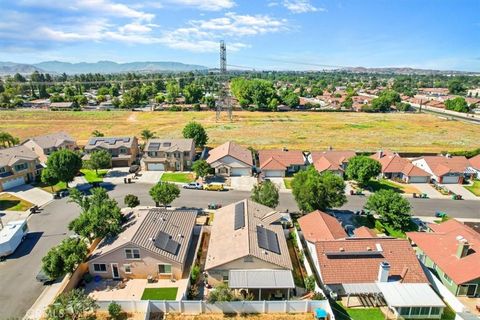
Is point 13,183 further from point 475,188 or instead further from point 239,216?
point 475,188

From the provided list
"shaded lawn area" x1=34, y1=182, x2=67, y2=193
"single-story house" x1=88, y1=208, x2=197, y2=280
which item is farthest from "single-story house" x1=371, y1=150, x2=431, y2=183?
"shaded lawn area" x1=34, y1=182, x2=67, y2=193

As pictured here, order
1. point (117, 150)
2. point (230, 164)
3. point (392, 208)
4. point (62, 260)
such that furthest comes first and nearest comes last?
point (117, 150), point (230, 164), point (392, 208), point (62, 260)

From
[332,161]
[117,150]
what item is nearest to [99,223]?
[117,150]

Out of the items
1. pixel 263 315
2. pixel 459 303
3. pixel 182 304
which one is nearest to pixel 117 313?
pixel 182 304

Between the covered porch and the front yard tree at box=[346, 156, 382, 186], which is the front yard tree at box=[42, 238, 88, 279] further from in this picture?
the front yard tree at box=[346, 156, 382, 186]

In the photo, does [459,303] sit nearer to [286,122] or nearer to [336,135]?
[336,135]

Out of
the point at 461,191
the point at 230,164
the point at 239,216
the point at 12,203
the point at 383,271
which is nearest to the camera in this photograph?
the point at 383,271
